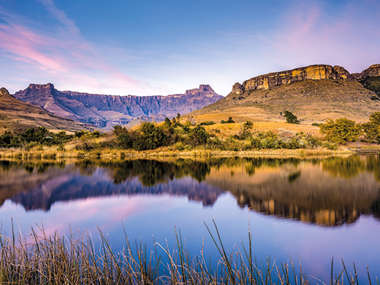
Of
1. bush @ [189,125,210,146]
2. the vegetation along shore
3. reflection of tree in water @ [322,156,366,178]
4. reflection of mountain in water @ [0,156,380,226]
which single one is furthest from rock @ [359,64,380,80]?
reflection of mountain in water @ [0,156,380,226]

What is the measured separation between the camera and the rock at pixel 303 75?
17450cm

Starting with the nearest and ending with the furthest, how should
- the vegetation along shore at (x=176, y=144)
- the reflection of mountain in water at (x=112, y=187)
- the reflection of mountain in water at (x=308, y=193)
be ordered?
the reflection of mountain in water at (x=308, y=193) → the reflection of mountain in water at (x=112, y=187) → the vegetation along shore at (x=176, y=144)

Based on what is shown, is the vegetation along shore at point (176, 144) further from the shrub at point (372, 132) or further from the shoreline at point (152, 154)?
the shrub at point (372, 132)

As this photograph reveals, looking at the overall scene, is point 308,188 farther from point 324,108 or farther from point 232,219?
point 324,108

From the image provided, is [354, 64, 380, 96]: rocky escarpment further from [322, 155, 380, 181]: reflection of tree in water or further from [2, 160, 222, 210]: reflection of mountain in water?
[2, 160, 222, 210]: reflection of mountain in water

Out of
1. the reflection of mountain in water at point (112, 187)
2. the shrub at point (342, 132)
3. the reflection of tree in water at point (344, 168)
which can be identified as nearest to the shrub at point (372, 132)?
the shrub at point (342, 132)

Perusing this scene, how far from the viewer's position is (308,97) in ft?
464

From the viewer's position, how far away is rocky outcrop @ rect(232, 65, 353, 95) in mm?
174625

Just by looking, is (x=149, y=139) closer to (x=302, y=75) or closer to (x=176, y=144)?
(x=176, y=144)

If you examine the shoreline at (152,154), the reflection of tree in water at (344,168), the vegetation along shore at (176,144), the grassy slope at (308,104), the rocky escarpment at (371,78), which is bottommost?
the reflection of tree in water at (344,168)

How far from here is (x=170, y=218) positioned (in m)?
13.9

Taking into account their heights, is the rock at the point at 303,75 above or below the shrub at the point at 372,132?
above

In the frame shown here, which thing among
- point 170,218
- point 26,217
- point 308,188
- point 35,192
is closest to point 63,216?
point 26,217

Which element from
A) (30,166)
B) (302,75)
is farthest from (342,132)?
(302,75)
